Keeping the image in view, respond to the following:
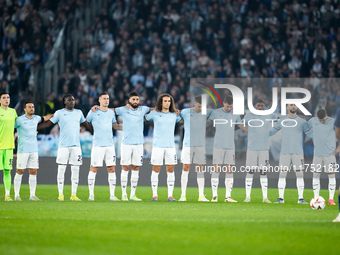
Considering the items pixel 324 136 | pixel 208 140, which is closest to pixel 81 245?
pixel 324 136

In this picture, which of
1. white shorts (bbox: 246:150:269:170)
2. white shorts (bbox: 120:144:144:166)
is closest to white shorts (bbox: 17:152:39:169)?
white shorts (bbox: 120:144:144:166)

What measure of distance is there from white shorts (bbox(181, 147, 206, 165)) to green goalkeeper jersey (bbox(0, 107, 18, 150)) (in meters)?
3.68

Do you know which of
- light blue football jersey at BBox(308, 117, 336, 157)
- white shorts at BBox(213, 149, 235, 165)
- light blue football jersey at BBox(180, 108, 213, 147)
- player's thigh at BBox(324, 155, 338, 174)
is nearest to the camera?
player's thigh at BBox(324, 155, 338, 174)

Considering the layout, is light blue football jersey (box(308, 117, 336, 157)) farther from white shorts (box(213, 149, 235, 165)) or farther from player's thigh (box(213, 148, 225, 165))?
player's thigh (box(213, 148, 225, 165))

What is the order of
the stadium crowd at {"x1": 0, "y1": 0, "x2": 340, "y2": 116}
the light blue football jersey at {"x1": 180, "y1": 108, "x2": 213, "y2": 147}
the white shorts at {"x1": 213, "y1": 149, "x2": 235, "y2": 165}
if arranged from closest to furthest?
1. the white shorts at {"x1": 213, "y1": 149, "x2": 235, "y2": 165}
2. the light blue football jersey at {"x1": 180, "y1": 108, "x2": 213, "y2": 147}
3. the stadium crowd at {"x1": 0, "y1": 0, "x2": 340, "y2": 116}

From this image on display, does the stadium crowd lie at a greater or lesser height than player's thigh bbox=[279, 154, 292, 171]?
greater

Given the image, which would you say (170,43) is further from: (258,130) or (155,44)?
(258,130)

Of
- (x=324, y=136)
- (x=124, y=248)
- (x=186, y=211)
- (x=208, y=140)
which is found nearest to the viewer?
(x=124, y=248)

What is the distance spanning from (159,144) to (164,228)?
4965 mm

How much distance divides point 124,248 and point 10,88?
54.5ft

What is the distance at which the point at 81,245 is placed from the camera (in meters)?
7.13

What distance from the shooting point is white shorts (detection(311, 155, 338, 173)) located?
1323 cm

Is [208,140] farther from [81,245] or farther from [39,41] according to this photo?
[39,41]

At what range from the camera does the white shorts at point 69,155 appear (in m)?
13.3
